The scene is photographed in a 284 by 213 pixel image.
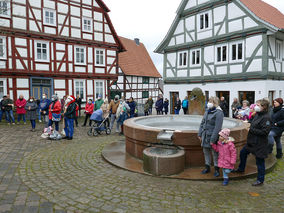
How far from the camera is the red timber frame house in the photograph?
16.7 m

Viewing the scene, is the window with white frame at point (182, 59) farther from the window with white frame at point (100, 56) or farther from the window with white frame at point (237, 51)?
the window with white frame at point (100, 56)

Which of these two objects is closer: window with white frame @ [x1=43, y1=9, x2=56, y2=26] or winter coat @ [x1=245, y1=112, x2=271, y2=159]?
winter coat @ [x1=245, y1=112, x2=271, y2=159]

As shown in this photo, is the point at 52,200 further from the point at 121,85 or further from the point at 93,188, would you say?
the point at 121,85

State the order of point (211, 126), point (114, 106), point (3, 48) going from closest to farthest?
point (211, 126), point (114, 106), point (3, 48)

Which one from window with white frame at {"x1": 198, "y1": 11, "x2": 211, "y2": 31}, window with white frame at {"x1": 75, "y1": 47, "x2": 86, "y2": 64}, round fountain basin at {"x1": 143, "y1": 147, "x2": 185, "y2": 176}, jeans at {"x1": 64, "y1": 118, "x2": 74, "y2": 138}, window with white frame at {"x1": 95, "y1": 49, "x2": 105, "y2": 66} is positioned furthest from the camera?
window with white frame at {"x1": 95, "y1": 49, "x2": 105, "y2": 66}

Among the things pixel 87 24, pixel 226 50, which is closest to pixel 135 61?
pixel 87 24

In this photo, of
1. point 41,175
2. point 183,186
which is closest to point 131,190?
point 183,186

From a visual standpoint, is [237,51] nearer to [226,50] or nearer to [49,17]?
[226,50]

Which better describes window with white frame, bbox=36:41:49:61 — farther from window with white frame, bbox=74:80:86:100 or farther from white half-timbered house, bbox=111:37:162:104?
white half-timbered house, bbox=111:37:162:104

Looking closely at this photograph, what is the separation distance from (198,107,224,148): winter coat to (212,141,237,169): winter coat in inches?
8.4

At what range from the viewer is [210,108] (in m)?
5.14

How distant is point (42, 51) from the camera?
1823 centimetres

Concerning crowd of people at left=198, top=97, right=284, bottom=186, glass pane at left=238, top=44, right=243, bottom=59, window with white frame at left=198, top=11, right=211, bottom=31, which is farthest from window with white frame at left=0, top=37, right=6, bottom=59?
crowd of people at left=198, top=97, right=284, bottom=186

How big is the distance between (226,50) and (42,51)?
13.4 meters
